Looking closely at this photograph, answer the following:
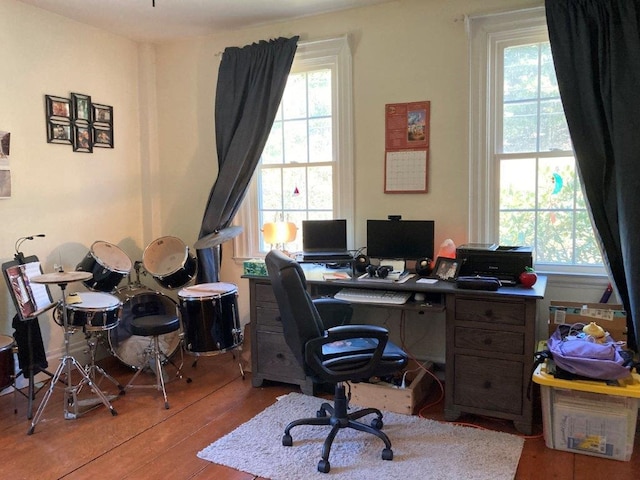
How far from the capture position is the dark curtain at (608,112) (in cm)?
271

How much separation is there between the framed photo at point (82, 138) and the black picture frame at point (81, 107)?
0.06 metres

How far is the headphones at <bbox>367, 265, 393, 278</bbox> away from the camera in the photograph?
10.4ft

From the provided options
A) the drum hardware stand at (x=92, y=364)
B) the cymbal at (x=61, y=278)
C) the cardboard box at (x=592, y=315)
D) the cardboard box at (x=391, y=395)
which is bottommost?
the cardboard box at (x=391, y=395)

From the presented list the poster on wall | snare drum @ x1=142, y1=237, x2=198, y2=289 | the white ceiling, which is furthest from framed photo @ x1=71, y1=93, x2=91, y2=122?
the poster on wall

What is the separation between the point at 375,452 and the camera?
2605 mm

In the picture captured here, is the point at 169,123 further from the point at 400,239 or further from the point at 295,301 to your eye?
the point at 295,301

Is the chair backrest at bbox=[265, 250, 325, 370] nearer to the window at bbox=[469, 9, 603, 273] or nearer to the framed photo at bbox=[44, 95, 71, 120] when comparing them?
the window at bbox=[469, 9, 603, 273]

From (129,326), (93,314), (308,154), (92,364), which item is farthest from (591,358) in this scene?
(129,326)

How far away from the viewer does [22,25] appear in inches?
135

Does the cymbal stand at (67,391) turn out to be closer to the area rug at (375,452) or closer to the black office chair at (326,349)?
the area rug at (375,452)

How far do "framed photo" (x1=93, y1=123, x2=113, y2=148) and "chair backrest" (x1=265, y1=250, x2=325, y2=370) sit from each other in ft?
7.37

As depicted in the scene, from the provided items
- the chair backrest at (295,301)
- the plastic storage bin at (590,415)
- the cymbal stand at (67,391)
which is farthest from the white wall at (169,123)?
the chair backrest at (295,301)

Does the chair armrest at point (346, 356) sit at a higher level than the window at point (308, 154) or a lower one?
lower

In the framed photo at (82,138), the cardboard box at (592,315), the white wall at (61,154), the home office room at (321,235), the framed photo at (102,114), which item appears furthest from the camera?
the framed photo at (102,114)
